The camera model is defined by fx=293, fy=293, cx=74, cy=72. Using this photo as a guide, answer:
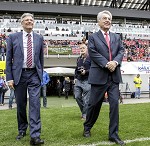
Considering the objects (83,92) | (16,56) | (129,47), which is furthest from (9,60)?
(129,47)

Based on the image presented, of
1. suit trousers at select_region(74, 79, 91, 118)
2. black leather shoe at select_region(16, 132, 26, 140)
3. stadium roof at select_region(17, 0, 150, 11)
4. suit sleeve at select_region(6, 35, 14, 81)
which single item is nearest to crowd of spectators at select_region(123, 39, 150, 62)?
stadium roof at select_region(17, 0, 150, 11)

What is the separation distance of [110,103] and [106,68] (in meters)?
0.52

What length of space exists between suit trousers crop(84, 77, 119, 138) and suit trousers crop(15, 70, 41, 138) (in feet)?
2.74

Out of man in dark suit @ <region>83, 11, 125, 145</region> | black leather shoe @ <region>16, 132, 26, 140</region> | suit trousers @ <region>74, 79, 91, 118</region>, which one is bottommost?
black leather shoe @ <region>16, 132, 26, 140</region>

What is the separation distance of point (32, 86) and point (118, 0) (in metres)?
48.5

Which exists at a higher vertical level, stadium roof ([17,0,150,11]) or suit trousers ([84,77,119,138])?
stadium roof ([17,0,150,11])

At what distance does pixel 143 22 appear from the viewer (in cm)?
5034

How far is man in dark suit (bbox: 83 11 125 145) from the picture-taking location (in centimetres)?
428

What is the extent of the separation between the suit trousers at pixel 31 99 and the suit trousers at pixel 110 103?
2.74 ft

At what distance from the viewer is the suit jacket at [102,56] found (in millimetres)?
4355

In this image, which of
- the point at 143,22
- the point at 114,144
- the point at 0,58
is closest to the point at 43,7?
the point at 143,22

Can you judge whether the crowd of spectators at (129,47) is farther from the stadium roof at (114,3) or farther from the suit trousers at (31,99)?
the suit trousers at (31,99)

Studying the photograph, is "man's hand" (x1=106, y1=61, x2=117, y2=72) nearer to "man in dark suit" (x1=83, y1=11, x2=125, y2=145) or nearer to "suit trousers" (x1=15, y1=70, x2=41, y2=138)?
"man in dark suit" (x1=83, y1=11, x2=125, y2=145)

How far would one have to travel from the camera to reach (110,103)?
430cm
